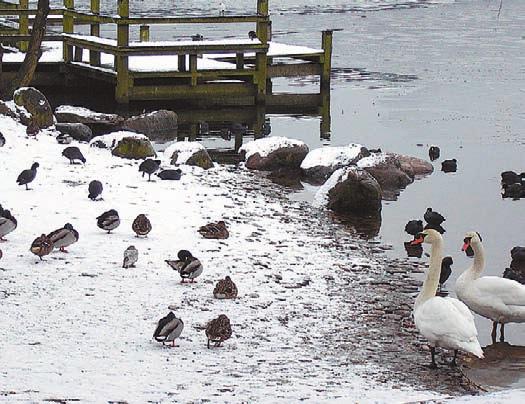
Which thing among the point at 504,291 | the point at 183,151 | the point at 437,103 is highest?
the point at 504,291

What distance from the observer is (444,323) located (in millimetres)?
9523

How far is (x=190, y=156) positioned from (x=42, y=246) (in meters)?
7.10

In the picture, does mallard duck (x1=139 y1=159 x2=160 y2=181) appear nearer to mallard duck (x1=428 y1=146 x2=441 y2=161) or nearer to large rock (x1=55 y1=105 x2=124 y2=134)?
mallard duck (x1=428 y1=146 x2=441 y2=161)

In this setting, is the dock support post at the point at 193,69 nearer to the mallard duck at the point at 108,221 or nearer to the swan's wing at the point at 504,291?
the mallard duck at the point at 108,221

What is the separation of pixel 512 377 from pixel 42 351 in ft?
13.4

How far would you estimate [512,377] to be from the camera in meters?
9.78

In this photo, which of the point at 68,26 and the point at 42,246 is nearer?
the point at 42,246

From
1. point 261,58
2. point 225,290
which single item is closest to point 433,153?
point 261,58

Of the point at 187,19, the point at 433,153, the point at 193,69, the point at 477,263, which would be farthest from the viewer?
Result: the point at 193,69

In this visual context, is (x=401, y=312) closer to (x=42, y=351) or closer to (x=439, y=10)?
(x=42, y=351)

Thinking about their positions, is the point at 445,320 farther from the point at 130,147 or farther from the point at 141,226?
the point at 130,147

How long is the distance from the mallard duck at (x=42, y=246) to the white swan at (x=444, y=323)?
386 cm

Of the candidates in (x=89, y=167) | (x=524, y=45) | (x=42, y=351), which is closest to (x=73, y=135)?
(x=89, y=167)

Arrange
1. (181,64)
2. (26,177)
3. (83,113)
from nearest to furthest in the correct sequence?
(26,177), (83,113), (181,64)
